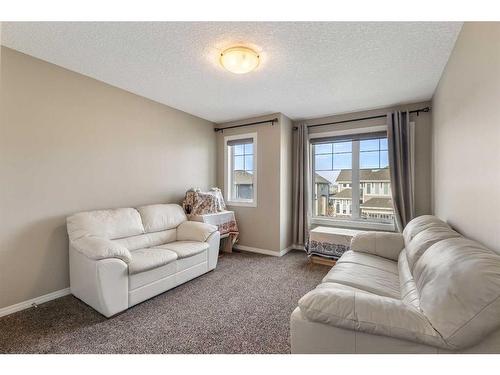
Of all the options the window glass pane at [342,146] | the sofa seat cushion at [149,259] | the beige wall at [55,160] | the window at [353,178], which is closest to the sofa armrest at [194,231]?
the sofa seat cushion at [149,259]

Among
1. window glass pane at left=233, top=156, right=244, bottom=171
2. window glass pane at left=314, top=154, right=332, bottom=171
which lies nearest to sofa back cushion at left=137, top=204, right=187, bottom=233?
window glass pane at left=233, top=156, right=244, bottom=171

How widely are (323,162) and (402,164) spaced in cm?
119

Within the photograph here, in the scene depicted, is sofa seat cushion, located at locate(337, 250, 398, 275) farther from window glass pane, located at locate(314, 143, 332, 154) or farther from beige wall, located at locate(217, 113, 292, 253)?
window glass pane, located at locate(314, 143, 332, 154)

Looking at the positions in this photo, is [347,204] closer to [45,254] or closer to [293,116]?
[293,116]

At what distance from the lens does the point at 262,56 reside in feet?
6.96

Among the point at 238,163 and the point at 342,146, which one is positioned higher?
the point at 342,146

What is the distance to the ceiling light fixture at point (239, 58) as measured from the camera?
1.95 meters

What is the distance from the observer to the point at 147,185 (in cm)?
327

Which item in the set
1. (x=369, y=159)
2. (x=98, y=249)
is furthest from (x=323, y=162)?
(x=98, y=249)

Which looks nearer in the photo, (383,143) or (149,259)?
(149,259)

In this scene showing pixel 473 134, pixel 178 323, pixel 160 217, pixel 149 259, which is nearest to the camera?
pixel 473 134

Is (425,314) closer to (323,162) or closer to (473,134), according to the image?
(473,134)

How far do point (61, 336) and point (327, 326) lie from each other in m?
1.98
